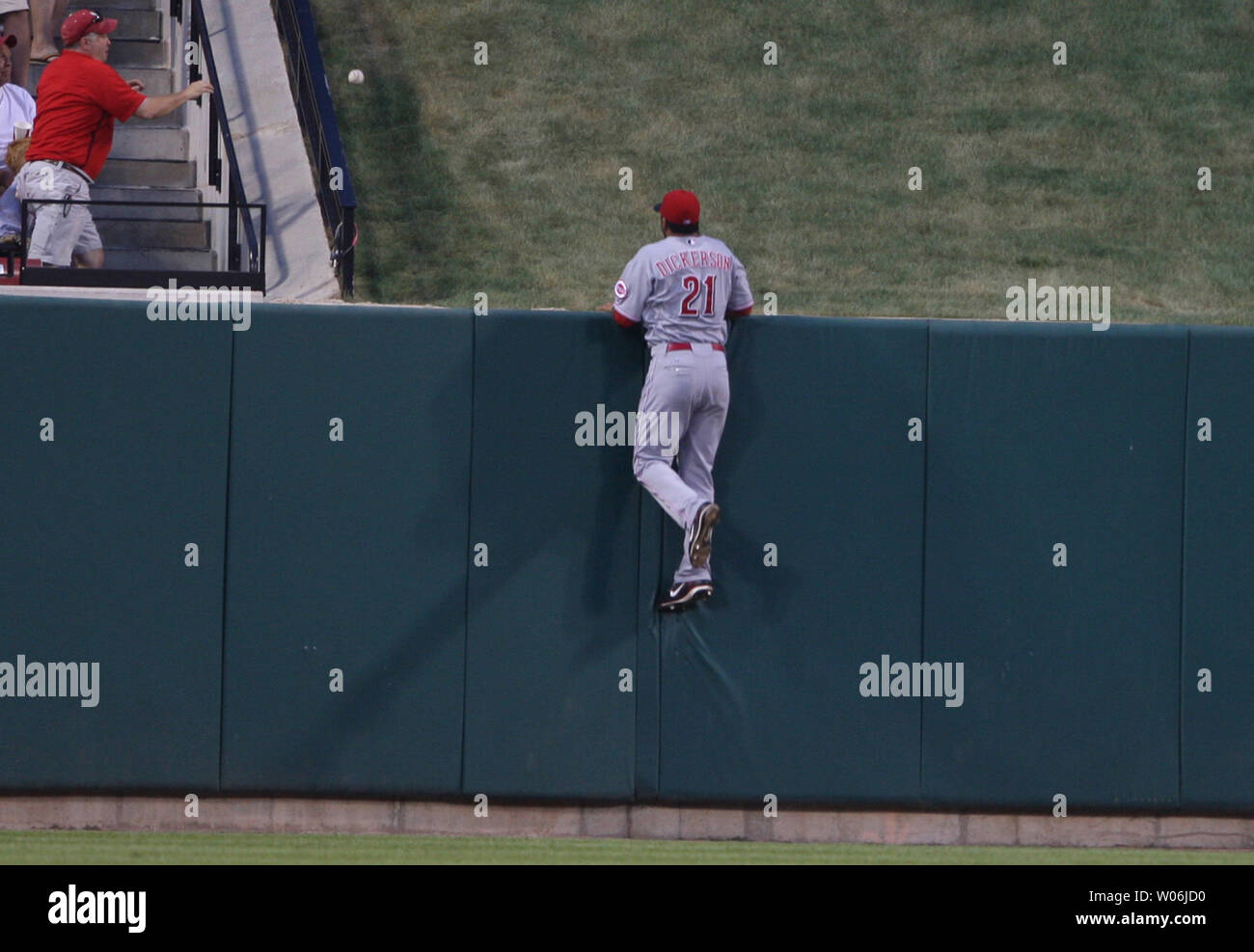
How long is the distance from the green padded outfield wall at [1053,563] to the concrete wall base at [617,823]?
0.17 meters

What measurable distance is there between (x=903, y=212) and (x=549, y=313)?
6474mm

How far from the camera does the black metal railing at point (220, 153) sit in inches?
442

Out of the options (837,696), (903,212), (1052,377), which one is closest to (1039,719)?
(837,696)

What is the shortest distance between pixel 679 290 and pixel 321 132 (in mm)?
5229

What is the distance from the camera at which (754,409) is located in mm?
9586

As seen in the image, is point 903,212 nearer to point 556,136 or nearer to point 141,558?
point 556,136

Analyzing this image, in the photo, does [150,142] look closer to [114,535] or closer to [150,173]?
[150,173]

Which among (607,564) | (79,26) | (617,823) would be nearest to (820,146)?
(79,26)

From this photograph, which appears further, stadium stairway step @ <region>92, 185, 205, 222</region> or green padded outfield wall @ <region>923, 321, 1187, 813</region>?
stadium stairway step @ <region>92, 185, 205, 222</region>

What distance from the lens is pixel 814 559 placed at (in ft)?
31.5

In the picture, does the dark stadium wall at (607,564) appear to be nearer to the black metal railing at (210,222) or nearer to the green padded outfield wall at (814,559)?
the green padded outfield wall at (814,559)

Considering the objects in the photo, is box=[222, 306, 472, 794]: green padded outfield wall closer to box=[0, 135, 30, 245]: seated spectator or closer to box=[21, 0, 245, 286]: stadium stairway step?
box=[0, 135, 30, 245]: seated spectator

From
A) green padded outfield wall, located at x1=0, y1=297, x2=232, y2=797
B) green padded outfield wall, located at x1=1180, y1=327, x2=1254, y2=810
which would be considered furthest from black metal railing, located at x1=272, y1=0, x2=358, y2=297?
green padded outfield wall, located at x1=1180, y1=327, x2=1254, y2=810

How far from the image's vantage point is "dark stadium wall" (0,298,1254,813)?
9.29 m
